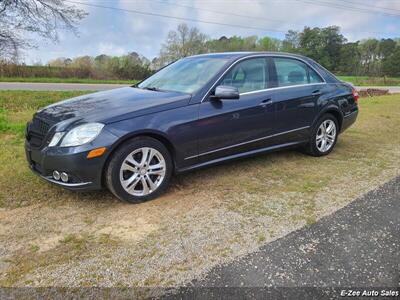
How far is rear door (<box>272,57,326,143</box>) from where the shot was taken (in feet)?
14.5

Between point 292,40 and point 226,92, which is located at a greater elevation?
point 292,40

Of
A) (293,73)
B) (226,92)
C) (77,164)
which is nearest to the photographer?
(77,164)

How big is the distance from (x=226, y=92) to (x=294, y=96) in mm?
1368

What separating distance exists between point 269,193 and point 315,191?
1.81ft

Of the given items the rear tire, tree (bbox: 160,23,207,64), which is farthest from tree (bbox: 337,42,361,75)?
the rear tire

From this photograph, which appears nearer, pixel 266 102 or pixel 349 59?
pixel 266 102

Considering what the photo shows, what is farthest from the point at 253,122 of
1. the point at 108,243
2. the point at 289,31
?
the point at 289,31

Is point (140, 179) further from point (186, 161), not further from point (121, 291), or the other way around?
point (121, 291)

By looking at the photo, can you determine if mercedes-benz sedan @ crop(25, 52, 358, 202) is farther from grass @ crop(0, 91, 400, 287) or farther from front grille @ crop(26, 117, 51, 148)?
grass @ crop(0, 91, 400, 287)

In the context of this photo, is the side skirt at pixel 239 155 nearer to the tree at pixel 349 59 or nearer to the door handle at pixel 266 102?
the door handle at pixel 266 102

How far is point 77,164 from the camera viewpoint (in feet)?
10.0

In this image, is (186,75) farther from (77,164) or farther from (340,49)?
(340,49)

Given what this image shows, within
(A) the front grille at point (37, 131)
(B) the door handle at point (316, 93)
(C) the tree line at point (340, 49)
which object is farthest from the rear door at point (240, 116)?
(C) the tree line at point (340, 49)

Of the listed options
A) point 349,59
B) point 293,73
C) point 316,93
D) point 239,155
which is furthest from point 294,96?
point 349,59
